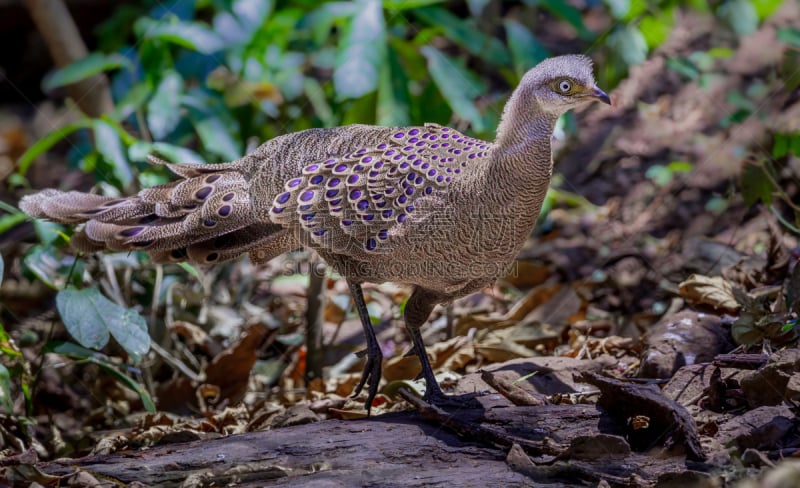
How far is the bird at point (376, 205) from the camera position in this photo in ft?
11.6

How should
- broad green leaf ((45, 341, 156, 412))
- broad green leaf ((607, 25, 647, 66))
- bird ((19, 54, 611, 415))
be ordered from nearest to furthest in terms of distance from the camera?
bird ((19, 54, 611, 415)), broad green leaf ((45, 341, 156, 412)), broad green leaf ((607, 25, 647, 66))

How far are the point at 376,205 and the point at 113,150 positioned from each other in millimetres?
2088

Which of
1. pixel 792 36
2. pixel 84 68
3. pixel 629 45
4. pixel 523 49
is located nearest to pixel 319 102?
pixel 84 68

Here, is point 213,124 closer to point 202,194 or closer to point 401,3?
point 401,3

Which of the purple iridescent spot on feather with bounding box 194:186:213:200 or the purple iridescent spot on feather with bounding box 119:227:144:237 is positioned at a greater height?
the purple iridescent spot on feather with bounding box 194:186:213:200

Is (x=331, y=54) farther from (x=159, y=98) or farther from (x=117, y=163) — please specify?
(x=117, y=163)

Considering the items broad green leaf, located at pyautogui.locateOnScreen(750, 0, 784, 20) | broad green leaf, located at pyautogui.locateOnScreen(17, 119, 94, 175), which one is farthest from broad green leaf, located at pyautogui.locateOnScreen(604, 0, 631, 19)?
broad green leaf, located at pyautogui.locateOnScreen(17, 119, 94, 175)

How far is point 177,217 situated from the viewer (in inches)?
160

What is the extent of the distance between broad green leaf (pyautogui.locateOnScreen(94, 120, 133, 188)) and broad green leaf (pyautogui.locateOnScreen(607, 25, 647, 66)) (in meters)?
3.05

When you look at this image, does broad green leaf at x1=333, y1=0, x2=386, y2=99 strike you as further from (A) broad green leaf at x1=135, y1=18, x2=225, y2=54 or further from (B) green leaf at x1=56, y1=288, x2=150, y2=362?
(B) green leaf at x1=56, y1=288, x2=150, y2=362

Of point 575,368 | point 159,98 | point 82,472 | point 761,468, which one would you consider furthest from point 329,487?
point 159,98

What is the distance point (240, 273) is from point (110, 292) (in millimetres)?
1249

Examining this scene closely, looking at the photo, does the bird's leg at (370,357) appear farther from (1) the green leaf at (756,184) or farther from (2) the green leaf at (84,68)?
(2) the green leaf at (84,68)

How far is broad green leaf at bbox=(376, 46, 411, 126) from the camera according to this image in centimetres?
513
